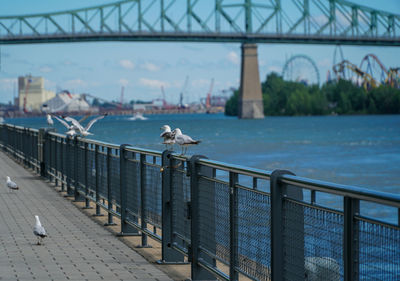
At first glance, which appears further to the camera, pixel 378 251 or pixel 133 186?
pixel 133 186

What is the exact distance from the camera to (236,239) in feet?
19.2

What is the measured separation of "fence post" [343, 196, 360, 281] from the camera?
13.0ft

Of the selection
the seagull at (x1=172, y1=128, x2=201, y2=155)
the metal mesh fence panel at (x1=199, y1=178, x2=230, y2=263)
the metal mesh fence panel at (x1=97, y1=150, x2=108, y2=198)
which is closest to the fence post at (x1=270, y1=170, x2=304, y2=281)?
the metal mesh fence panel at (x1=199, y1=178, x2=230, y2=263)

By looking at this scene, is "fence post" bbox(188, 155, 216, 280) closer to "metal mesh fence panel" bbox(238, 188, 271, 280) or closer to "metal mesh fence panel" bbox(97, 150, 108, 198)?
"metal mesh fence panel" bbox(238, 188, 271, 280)

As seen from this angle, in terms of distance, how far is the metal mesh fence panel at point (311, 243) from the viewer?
166 inches

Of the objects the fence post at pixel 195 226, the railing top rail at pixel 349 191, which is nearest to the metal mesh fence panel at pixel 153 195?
the fence post at pixel 195 226

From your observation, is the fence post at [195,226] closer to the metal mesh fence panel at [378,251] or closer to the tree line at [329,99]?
the metal mesh fence panel at [378,251]

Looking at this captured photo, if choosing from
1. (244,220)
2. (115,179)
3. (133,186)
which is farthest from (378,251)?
(115,179)

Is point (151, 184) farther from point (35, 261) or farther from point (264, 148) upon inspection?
point (264, 148)

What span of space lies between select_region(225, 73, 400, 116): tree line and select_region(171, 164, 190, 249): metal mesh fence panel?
143366 millimetres

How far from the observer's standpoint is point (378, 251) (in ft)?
12.3

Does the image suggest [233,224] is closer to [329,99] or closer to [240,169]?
[240,169]

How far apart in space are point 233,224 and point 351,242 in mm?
1925

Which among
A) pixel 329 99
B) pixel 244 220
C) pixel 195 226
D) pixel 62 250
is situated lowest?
pixel 62 250
